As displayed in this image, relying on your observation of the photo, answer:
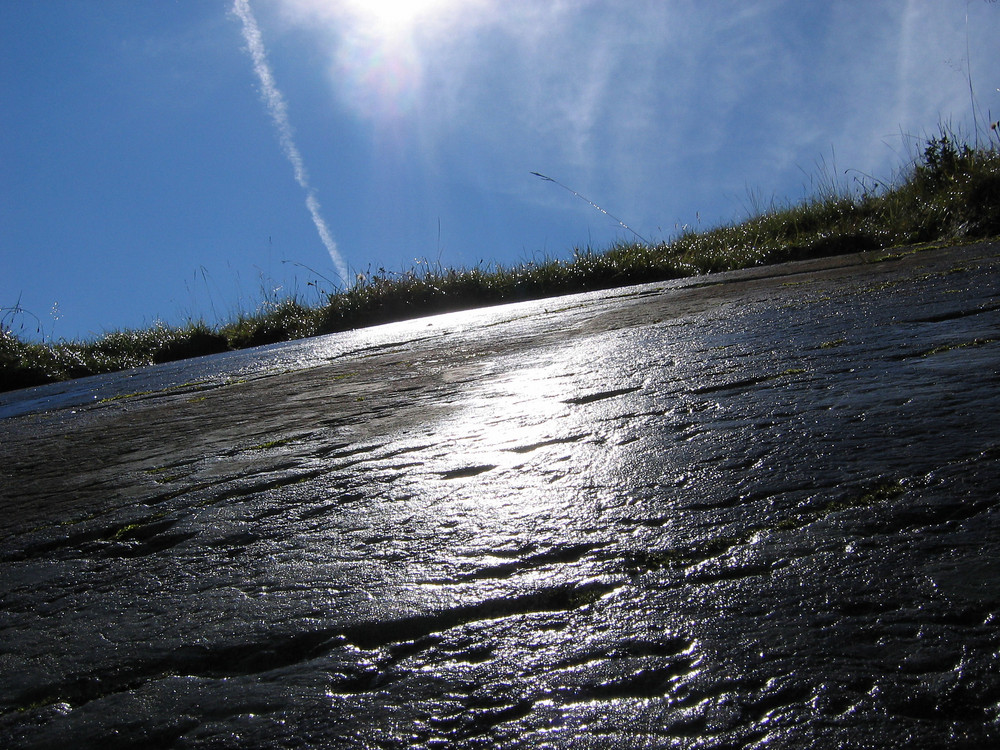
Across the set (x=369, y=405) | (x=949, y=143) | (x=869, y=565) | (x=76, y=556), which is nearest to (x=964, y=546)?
(x=869, y=565)

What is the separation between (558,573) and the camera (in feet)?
3.16

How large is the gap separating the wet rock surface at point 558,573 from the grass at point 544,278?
23.6 feet

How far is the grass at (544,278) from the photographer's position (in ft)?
27.8

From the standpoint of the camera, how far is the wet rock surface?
68cm

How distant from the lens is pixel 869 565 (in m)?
0.85

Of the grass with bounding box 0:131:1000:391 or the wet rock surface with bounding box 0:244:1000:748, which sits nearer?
the wet rock surface with bounding box 0:244:1000:748

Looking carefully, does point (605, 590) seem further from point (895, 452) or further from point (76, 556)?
point (76, 556)

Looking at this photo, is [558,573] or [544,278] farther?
[544,278]

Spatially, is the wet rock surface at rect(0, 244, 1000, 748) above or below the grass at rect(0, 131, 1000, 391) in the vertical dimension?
below

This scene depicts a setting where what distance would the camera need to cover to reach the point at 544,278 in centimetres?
1072

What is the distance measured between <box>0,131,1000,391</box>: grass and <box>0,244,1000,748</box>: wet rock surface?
23.6 ft

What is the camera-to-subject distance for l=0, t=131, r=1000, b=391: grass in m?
8.48

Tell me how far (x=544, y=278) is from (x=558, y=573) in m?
9.92

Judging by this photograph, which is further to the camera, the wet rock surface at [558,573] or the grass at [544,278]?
the grass at [544,278]
